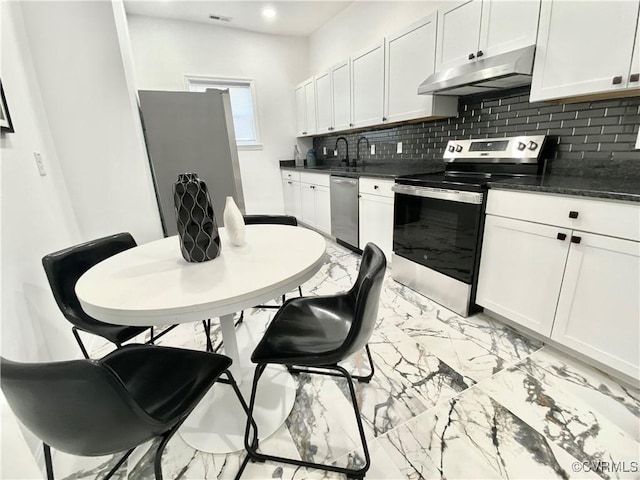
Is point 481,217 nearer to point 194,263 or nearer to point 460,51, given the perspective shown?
point 460,51

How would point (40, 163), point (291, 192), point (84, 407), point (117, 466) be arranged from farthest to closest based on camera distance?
point (291, 192)
point (40, 163)
point (117, 466)
point (84, 407)

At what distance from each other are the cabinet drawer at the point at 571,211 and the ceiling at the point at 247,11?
10.9ft

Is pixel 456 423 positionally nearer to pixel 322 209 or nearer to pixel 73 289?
pixel 73 289

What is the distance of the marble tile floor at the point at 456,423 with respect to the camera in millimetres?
1127

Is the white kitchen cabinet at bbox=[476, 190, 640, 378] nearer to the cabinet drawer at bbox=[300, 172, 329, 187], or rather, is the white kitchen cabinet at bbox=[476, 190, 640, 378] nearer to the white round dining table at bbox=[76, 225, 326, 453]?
the white round dining table at bbox=[76, 225, 326, 453]

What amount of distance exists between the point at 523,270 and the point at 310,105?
365 cm

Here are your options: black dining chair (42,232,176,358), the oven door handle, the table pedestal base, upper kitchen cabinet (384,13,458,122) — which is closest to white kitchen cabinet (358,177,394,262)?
the oven door handle

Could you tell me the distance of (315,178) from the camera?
3842 mm

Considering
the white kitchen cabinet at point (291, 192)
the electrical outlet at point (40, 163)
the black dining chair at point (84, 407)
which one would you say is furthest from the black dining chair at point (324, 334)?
the white kitchen cabinet at point (291, 192)

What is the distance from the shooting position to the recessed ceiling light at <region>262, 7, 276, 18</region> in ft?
11.8

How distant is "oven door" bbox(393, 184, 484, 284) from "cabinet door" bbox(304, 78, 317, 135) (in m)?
2.41

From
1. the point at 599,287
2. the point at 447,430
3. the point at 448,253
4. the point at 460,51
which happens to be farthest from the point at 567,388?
the point at 460,51

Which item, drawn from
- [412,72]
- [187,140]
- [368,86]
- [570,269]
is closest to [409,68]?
[412,72]

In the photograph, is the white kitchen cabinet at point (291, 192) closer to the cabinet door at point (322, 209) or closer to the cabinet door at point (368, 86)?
the cabinet door at point (322, 209)
